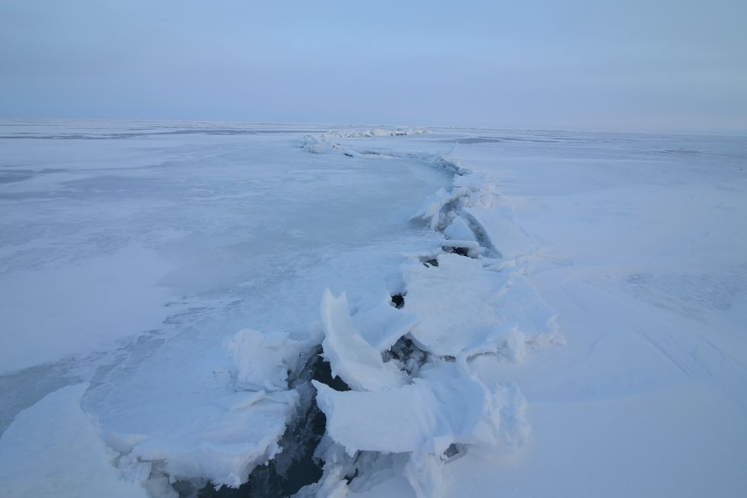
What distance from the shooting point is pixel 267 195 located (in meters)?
6.35

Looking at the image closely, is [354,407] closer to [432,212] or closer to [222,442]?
[222,442]

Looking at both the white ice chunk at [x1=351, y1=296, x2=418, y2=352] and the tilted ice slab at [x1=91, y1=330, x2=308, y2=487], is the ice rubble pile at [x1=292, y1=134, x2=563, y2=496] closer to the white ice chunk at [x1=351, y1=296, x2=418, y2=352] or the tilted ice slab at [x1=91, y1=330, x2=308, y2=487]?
the white ice chunk at [x1=351, y1=296, x2=418, y2=352]

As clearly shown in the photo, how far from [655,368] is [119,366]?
108 inches

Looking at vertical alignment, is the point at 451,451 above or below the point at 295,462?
above

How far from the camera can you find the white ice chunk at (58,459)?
4.06 ft

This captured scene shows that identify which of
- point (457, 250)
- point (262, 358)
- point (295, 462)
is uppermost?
point (262, 358)

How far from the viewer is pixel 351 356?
1.93 meters

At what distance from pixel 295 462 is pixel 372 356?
58 cm

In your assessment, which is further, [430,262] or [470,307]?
[430,262]

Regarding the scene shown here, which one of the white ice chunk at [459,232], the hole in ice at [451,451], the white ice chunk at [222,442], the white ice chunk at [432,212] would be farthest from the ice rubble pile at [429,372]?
the white ice chunk at [432,212]

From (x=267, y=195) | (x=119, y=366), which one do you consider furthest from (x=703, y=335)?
(x=267, y=195)

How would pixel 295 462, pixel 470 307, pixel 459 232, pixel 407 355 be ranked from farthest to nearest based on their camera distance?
pixel 459 232, pixel 470 307, pixel 407 355, pixel 295 462

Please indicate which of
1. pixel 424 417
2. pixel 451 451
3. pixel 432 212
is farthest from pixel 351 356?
pixel 432 212

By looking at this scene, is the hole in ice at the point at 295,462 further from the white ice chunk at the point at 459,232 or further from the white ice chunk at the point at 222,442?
the white ice chunk at the point at 459,232
